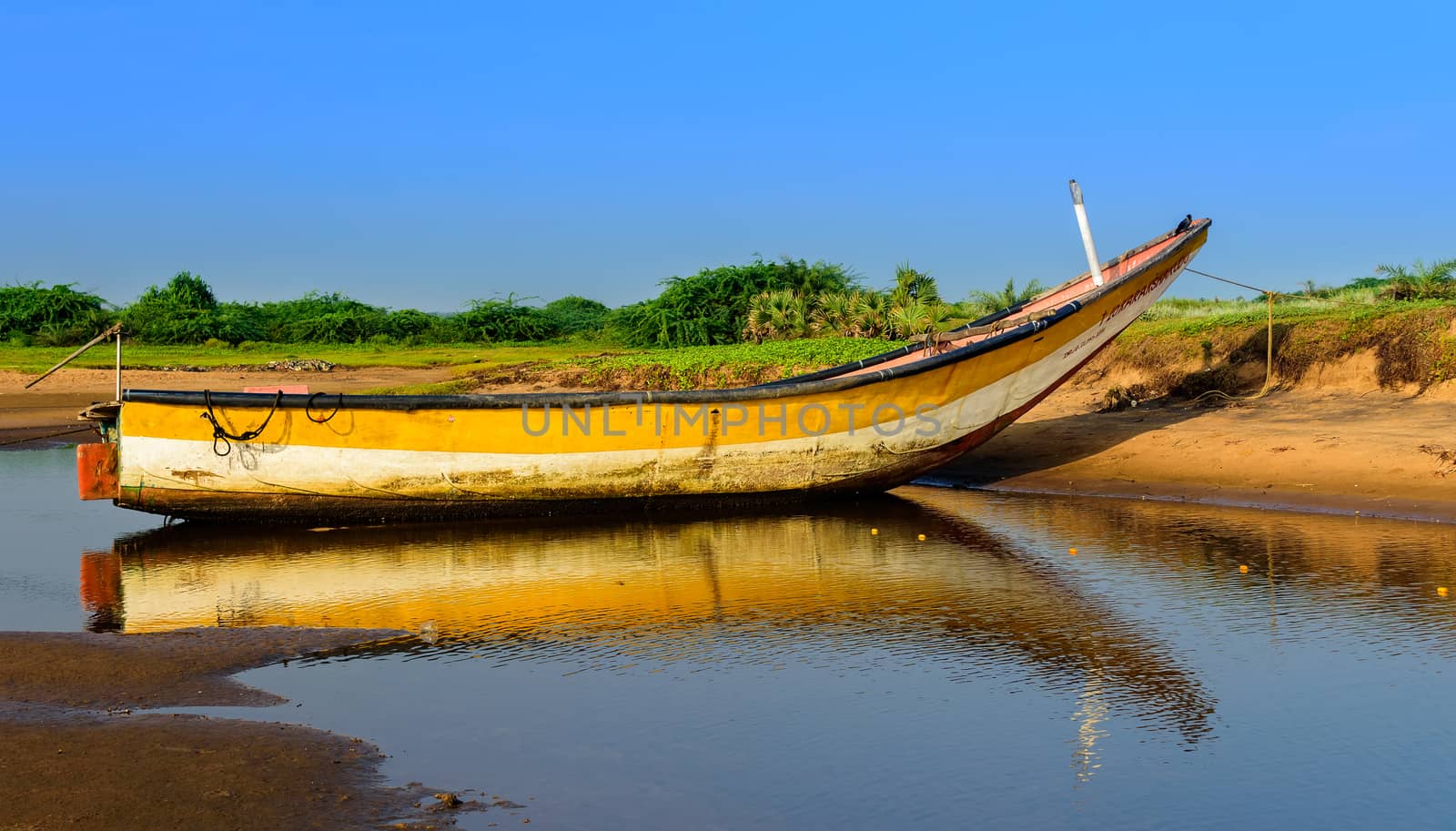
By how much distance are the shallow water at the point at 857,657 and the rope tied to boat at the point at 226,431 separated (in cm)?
76

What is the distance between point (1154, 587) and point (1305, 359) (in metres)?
7.41

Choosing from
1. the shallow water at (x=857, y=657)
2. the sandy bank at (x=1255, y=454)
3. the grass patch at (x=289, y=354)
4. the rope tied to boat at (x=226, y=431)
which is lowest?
the shallow water at (x=857, y=657)

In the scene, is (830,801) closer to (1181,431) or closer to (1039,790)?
(1039,790)

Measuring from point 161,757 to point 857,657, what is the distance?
3.34 m

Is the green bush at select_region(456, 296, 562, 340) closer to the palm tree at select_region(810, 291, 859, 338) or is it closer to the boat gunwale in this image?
the palm tree at select_region(810, 291, 859, 338)

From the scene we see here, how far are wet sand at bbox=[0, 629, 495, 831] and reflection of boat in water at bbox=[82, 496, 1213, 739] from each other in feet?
4.04

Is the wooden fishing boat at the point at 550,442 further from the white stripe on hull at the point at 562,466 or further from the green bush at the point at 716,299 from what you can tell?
the green bush at the point at 716,299

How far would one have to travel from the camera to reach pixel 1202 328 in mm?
15844

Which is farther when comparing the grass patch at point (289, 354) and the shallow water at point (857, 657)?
the grass patch at point (289, 354)

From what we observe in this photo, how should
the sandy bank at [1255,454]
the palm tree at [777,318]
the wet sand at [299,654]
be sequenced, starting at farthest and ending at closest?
the palm tree at [777,318] < the sandy bank at [1255,454] < the wet sand at [299,654]

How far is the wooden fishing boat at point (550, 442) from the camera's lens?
10.5 metres

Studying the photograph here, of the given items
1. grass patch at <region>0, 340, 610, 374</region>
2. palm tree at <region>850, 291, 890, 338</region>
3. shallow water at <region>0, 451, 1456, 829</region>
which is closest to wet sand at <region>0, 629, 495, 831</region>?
shallow water at <region>0, 451, 1456, 829</region>

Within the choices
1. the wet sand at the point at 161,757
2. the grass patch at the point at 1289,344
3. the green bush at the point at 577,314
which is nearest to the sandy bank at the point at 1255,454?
the grass patch at the point at 1289,344

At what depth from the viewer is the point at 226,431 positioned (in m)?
10.6
